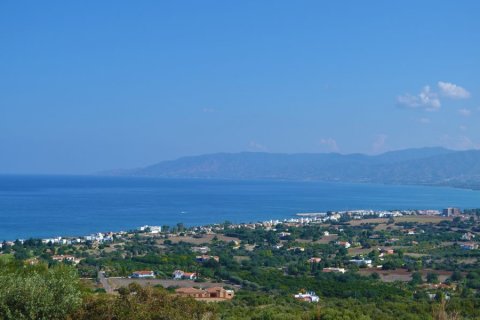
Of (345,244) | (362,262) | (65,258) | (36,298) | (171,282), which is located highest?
(36,298)

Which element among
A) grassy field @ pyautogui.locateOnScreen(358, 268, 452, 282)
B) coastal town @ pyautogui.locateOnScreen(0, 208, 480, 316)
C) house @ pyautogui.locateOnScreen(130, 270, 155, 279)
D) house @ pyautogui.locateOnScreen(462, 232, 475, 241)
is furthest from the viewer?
house @ pyautogui.locateOnScreen(462, 232, 475, 241)

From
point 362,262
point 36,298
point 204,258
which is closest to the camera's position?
point 36,298

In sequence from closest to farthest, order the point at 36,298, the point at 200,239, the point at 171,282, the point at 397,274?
the point at 36,298
the point at 171,282
the point at 397,274
the point at 200,239

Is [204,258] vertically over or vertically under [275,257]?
over

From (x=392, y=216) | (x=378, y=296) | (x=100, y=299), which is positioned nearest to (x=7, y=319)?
(x=100, y=299)

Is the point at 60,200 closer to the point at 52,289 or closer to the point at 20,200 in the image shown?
the point at 20,200

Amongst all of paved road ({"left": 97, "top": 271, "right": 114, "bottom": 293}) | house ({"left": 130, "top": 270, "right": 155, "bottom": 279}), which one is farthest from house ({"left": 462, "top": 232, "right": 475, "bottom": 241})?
paved road ({"left": 97, "top": 271, "right": 114, "bottom": 293})

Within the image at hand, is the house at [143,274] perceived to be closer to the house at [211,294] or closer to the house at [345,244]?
the house at [211,294]

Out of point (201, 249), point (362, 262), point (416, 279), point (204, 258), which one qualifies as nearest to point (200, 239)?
point (201, 249)

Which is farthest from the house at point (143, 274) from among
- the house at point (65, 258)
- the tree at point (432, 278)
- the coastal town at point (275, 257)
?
the tree at point (432, 278)

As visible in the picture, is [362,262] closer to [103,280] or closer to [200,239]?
[200,239]

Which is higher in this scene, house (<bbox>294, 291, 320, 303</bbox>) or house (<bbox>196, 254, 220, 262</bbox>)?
house (<bbox>294, 291, 320, 303</bbox>)

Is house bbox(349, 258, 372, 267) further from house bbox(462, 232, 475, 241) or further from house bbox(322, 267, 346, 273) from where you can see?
house bbox(462, 232, 475, 241)
